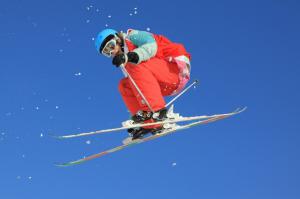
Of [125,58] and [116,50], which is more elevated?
[116,50]

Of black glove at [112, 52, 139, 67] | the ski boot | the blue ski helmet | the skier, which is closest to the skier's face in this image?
the skier

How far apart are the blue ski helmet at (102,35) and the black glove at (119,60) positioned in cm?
51

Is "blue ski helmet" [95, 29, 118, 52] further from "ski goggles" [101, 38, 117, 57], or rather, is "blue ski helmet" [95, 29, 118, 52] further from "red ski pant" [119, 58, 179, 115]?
"red ski pant" [119, 58, 179, 115]

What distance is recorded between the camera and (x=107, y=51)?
337 inches

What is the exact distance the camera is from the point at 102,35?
8.56 meters

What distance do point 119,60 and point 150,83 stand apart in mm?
620

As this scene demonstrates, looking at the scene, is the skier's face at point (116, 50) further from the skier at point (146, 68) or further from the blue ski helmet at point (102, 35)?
the blue ski helmet at point (102, 35)

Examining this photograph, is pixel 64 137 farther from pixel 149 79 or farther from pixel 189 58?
pixel 189 58

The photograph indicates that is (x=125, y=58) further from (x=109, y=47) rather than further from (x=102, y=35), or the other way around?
(x=102, y=35)

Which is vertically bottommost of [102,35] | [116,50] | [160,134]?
[160,134]

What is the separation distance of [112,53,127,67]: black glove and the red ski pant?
0.97ft

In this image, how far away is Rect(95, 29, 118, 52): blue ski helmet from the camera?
8.54 m

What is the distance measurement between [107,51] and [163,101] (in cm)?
110

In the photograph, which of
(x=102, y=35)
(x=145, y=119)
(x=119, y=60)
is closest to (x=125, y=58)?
(x=119, y=60)
